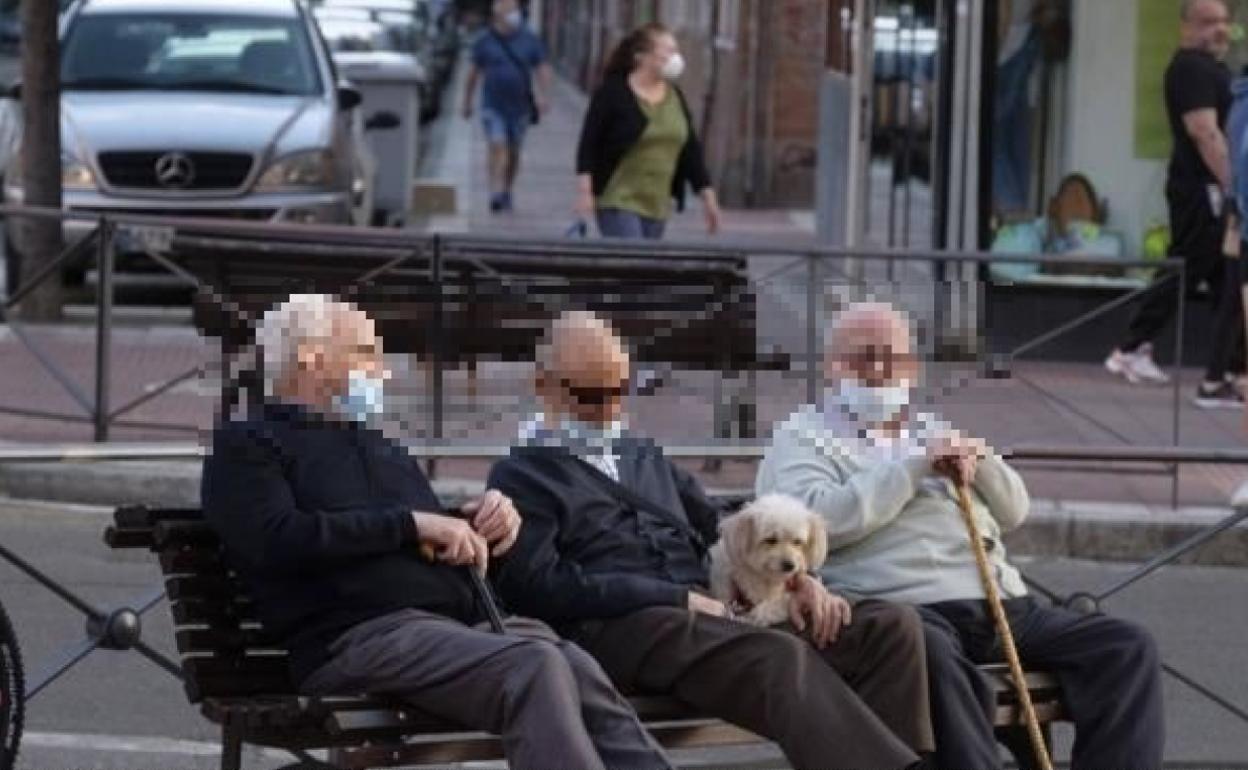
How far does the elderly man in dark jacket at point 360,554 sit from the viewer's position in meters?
5.73

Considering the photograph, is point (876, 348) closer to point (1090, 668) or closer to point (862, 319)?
point (862, 319)

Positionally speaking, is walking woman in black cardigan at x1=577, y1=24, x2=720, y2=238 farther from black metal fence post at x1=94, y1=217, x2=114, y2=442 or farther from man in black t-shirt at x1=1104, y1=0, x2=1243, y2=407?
black metal fence post at x1=94, y1=217, x2=114, y2=442

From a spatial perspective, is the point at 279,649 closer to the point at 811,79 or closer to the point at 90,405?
the point at 90,405

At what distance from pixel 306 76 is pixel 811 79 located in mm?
7532

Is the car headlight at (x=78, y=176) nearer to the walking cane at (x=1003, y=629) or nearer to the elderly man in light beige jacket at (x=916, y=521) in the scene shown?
the elderly man in light beige jacket at (x=916, y=521)

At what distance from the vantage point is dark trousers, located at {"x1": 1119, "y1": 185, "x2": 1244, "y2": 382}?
1309cm

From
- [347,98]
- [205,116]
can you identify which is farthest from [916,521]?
[347,98]

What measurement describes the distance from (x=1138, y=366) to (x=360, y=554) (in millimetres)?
8316

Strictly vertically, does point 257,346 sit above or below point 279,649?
above

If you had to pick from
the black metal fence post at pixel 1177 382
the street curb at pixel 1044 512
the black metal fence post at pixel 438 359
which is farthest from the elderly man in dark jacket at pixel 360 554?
the black metal fence post at pixel 1177 382

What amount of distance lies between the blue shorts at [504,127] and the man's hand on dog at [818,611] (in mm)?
17931

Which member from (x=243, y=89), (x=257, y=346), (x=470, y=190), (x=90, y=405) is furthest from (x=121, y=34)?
(x=257, y=346)

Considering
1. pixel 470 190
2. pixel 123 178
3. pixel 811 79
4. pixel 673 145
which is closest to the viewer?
pixel 673 145

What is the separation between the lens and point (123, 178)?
17.0 meters
